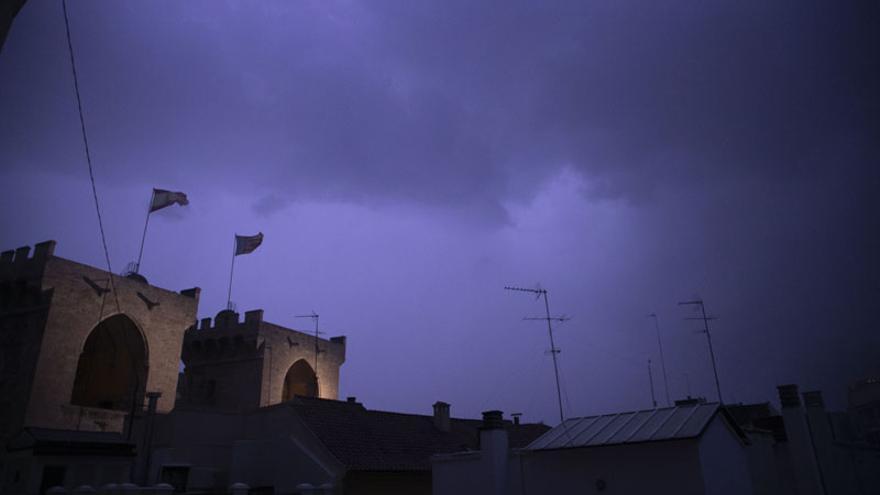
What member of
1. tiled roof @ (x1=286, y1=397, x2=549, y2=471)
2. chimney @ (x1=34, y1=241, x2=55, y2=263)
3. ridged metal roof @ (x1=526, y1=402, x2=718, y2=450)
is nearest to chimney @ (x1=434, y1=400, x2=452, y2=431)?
tiled roof @ (x1=286, y1=397, x2=549, y2=471)

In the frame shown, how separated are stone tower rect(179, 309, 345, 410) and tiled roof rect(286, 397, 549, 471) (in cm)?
1286

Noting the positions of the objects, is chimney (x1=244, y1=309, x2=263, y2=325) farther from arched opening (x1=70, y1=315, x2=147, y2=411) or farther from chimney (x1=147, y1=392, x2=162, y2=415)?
chimney (x1=147, y1=392, x2=162, y2=415)

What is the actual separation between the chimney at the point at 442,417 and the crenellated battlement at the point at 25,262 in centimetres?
2124

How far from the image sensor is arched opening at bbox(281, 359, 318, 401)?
43531 mm

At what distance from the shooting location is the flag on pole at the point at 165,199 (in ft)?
111

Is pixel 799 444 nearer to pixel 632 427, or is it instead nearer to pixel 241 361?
pixel 632 427

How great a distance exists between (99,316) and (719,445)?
97.1 ft

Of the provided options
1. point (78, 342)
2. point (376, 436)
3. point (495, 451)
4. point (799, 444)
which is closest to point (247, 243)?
point (78, 342)

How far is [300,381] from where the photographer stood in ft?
145

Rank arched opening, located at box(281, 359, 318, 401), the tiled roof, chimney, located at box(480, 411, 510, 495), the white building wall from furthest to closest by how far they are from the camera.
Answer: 1. arched opening, located at box(281, 359, 318, 401)
2. the tiled roof
3. chimney, located at box(480, 411, 510, 495)
4. the white building wall

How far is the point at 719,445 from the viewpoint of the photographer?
1645cm

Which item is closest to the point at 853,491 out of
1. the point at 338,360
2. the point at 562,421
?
the point at 562,421

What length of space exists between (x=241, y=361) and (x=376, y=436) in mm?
17519

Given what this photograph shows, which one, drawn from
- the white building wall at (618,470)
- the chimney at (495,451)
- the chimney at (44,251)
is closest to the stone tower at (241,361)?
the chimney at (44,251)
